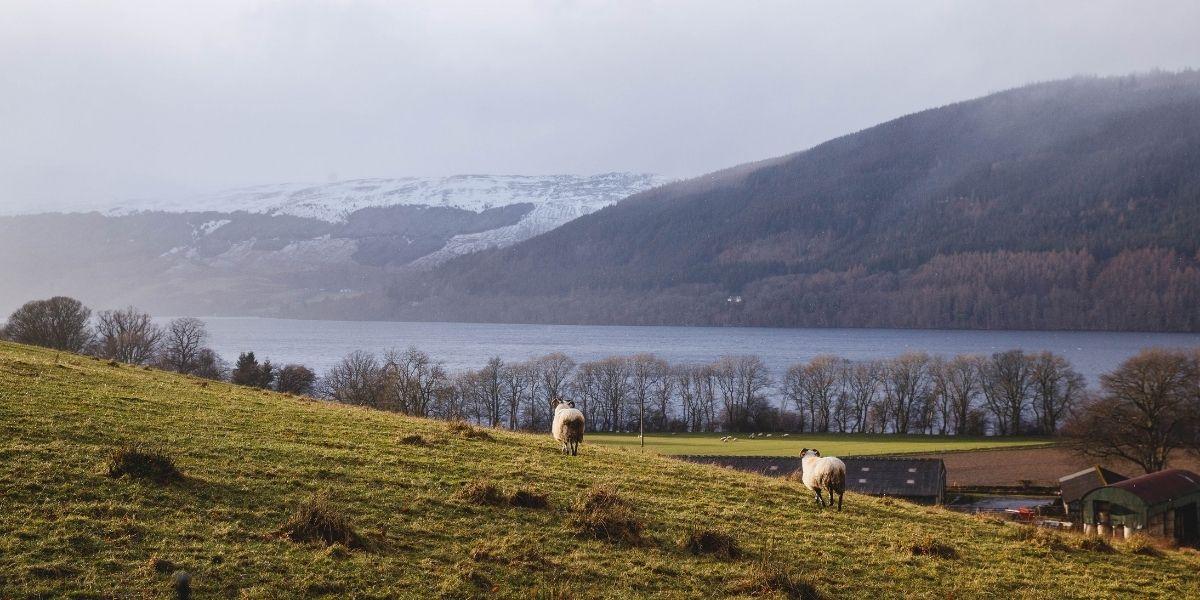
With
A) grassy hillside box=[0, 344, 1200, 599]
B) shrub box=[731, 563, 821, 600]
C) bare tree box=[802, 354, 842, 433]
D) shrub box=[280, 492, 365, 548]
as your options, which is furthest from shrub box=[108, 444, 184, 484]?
bare tree box=[802, 354, 842, 433]

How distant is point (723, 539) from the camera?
42.8 ft

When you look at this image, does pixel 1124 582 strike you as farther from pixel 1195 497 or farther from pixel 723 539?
pixel 1195 497

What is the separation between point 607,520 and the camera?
1293 centimetres

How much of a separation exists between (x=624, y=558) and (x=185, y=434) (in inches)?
370

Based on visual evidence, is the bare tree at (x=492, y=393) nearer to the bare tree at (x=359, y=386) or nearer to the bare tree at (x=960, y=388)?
the bare tree at (x=359, y=386)

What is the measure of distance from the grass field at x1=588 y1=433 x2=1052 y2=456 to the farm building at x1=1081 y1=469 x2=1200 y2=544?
113 feet

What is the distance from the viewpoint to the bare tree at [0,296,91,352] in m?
72.1

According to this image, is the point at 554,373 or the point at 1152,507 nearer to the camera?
the point at 1152,507

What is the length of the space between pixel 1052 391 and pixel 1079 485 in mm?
64751

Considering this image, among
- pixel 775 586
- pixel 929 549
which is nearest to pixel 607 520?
pixel 775 586

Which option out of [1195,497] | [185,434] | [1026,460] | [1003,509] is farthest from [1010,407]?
[185,434]

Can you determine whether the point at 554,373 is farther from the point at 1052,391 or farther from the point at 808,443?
the point at 1052,391

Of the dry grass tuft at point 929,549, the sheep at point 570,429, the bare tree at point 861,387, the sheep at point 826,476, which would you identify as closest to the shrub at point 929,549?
the dry grass tuft at point 929,549

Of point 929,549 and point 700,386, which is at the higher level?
point 929,549
